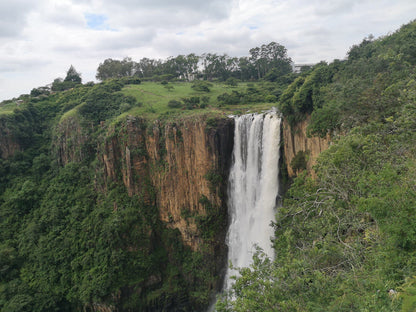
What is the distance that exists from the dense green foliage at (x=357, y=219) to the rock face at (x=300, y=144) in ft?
2.85

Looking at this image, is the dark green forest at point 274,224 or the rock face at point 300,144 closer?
the dark green forest at point 274,224

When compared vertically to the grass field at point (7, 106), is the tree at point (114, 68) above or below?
above

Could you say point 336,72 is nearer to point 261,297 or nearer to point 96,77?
point 261,297

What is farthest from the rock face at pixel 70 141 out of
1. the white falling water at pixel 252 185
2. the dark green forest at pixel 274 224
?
the white falling water at pixel 252 185

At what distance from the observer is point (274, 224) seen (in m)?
12.1

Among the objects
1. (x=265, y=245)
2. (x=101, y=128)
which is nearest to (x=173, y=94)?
(x=101, y=128)

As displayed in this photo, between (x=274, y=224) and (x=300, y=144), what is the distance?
587 centimetres

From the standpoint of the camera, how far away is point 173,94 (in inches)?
1168

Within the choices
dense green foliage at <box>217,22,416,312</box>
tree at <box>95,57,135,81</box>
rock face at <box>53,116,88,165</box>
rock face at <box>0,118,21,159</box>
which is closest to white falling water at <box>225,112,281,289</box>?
dense green foliage at <box>217,22,416,312</box>

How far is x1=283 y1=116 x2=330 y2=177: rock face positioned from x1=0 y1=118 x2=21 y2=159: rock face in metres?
26.1

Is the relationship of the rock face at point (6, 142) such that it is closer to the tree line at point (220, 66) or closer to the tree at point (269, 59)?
the tree line at point (220, 66)

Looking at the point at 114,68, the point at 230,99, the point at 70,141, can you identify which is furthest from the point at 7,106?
the point at 230,99

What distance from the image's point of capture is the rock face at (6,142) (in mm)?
24781

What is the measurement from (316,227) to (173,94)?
984 inches
